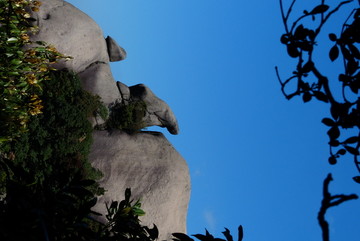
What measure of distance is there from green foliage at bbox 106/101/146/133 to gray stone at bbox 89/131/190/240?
0.29 m

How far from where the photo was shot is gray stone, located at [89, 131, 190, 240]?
581 inches

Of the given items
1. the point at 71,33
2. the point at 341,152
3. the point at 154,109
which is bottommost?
the point at 154,109

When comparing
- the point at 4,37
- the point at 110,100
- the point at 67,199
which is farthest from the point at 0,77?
the point at 110,100

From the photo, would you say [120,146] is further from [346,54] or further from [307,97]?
[346,54]

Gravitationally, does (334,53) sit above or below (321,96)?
above

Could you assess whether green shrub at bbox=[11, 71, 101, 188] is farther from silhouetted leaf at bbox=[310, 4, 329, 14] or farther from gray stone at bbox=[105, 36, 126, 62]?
silhouetted leaf at bbox=[310, 4, 329, 14]

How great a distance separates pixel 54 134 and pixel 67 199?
10116 millimetres

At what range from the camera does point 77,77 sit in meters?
14.9

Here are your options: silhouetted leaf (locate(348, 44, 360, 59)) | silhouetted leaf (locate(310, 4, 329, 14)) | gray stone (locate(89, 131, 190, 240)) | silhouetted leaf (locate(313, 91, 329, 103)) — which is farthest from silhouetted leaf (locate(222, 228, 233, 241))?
gray stone (locate(89, 131, 190, 240))

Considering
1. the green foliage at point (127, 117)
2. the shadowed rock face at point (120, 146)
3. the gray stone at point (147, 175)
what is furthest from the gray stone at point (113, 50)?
the gray stone at point (147, 175)

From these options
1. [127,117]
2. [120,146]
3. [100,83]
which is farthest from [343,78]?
[100,83]

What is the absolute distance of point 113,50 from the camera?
1742cm

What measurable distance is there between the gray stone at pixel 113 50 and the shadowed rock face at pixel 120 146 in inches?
23.3

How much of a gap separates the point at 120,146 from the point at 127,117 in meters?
1.09
